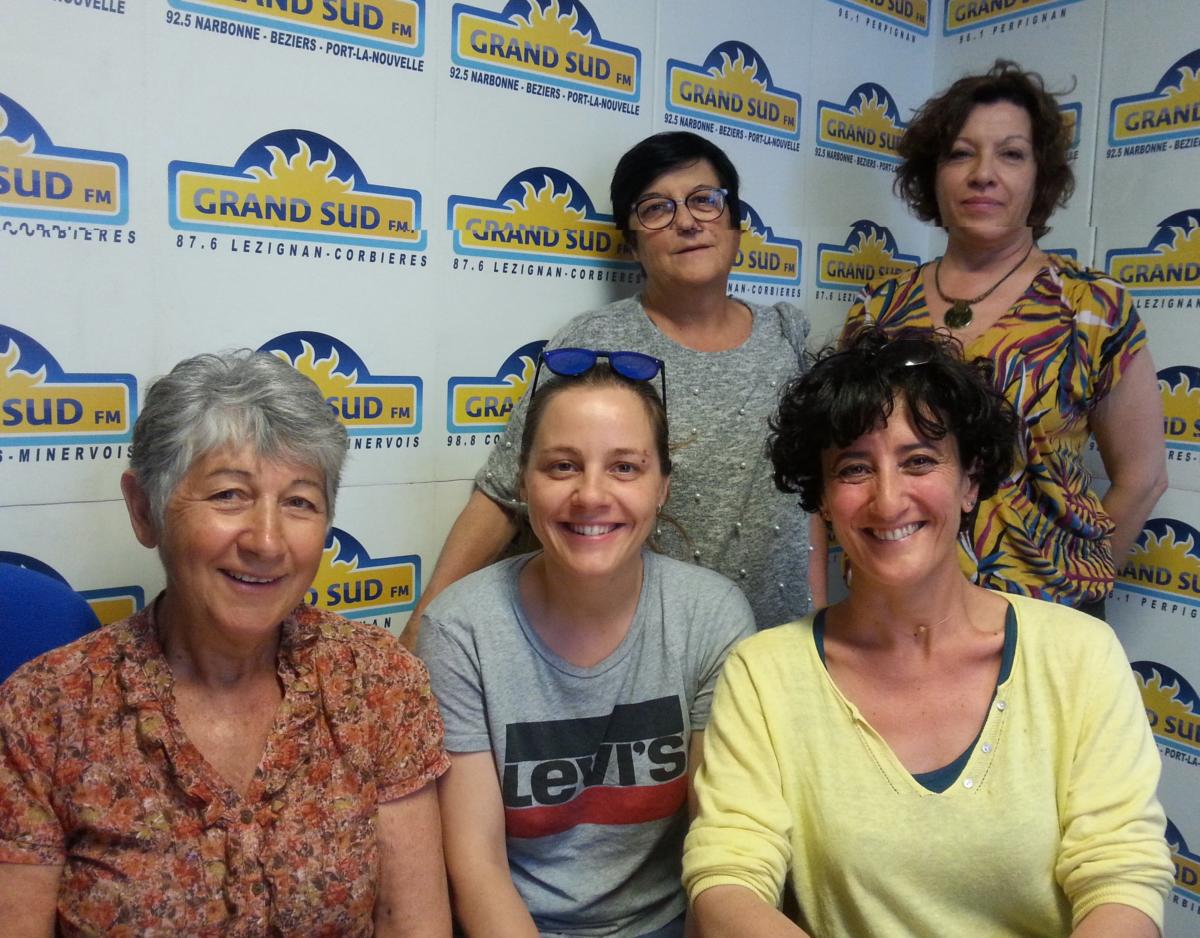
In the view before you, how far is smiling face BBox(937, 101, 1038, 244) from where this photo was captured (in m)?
2.15

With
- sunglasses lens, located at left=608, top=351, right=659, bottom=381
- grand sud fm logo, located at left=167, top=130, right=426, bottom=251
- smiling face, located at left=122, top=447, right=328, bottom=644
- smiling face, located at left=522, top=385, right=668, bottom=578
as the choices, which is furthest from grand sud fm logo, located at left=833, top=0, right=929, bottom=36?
smiling face, located at left=122, top=447, right=328, bottom=644

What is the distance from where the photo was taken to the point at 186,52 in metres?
1.75

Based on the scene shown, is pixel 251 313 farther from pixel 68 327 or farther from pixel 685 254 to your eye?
pixel 685 254

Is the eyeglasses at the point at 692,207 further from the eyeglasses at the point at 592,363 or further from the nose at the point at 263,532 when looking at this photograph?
the nose at the point at 263,532

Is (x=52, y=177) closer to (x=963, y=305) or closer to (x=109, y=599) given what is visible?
(x=109, y=599)

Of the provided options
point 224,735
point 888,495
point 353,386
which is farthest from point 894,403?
point 353,386

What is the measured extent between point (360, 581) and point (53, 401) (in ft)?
2.26

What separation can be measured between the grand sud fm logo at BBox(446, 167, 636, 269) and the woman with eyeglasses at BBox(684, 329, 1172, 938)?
98cm

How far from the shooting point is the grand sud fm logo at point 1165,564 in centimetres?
243

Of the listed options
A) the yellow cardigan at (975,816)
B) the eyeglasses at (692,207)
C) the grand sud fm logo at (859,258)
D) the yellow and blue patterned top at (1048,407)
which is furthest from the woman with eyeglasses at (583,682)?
the grand sud fm logo at (859,258)

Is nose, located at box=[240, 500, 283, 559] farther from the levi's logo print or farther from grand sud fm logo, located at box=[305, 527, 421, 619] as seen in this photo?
grand sud fm logo, located at box=[305, 527, 421, 619]

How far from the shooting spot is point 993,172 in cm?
215

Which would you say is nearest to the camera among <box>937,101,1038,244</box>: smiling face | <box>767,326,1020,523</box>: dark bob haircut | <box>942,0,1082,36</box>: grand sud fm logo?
<box>767,326,1020,523</box>: dark bob haircut

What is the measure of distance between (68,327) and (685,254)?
1213 mm
